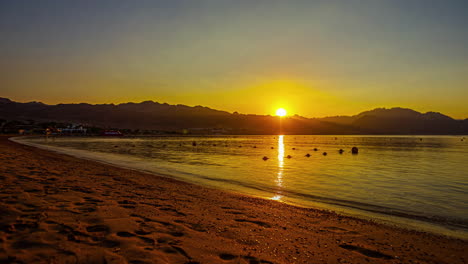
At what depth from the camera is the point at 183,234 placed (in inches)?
221

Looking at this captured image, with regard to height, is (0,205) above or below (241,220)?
above

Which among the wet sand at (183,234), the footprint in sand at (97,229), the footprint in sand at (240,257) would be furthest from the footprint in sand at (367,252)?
the footprint in sand at (97,229)

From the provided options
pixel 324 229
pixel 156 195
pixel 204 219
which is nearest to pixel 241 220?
pixel 204 219

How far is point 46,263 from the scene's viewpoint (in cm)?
397

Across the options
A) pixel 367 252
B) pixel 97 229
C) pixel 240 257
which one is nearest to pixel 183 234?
pixel 240 257

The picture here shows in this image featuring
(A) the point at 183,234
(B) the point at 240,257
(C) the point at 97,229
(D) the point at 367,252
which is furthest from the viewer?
(A) the point at 183,234

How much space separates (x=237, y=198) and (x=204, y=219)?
336 cm

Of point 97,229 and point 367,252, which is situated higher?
point 97,229

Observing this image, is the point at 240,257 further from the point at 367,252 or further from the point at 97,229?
the point at 97,229

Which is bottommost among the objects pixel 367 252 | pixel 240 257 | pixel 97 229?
pixel 367 252

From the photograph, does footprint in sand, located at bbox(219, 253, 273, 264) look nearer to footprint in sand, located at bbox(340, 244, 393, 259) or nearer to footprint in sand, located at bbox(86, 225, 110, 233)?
footprint in sand, located at bbox(340, 244, 393, 259)

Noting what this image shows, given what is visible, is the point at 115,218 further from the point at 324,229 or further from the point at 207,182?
the point at 207,182

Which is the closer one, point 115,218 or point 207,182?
point 115,218

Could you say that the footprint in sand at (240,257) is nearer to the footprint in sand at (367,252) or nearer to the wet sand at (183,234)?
the wet sand at (183,234)
